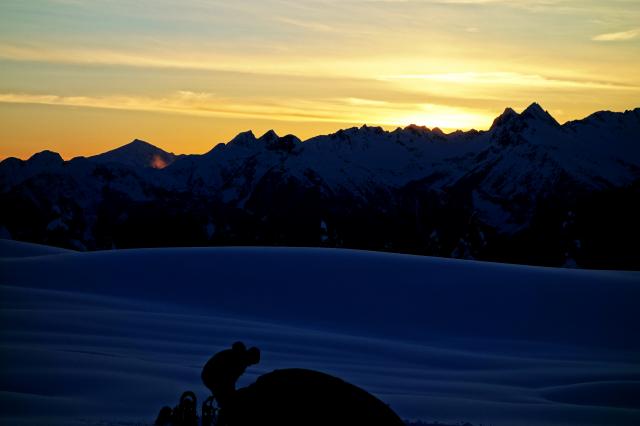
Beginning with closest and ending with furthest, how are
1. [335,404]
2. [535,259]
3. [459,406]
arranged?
[335,404]
[459,406]
[535,259]

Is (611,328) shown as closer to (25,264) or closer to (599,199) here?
(25,264)

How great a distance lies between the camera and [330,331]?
31797mm

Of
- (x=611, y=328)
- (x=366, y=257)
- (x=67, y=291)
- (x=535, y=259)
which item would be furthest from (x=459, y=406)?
(x=535, y=259)

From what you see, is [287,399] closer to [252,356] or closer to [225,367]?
[252,356]

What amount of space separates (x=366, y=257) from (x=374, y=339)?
47.4ft

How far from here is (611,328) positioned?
3259 cm

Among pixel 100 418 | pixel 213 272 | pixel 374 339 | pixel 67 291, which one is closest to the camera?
pixel 100 418

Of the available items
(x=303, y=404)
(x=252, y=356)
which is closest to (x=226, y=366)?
(x=252, y=356)

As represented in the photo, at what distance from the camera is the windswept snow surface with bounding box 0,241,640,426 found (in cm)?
1656

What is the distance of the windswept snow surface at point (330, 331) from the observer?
16.6 meters

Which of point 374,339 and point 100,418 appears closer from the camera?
point 100,418

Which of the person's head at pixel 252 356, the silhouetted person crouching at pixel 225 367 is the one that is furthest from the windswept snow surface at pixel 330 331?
the person's head at pixel 252 356

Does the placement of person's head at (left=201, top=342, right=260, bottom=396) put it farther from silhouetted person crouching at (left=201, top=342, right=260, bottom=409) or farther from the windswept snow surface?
the windswept snow surface

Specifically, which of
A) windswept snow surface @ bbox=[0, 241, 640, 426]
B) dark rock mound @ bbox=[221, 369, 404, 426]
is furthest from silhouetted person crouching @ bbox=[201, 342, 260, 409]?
windswept snow surface @ bbox=[0, 241, 640, 426]
